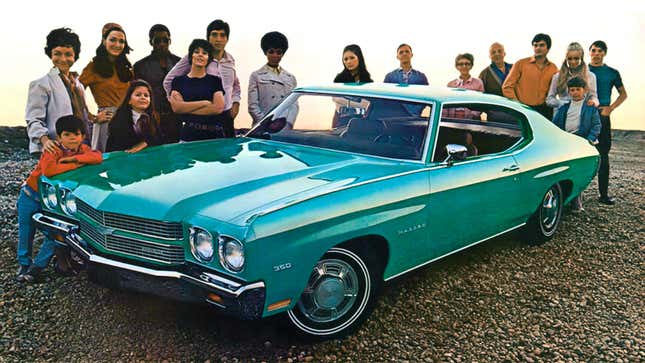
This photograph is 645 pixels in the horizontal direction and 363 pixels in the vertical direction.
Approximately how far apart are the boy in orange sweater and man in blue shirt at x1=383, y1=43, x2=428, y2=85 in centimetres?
442

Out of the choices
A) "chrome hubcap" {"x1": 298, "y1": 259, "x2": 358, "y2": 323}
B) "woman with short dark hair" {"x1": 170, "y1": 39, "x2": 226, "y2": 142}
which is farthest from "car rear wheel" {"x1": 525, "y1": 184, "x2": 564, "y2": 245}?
"woman with short dark hair" {"x1": 170, "y1": 39, "x2": 226, "y2": 142}

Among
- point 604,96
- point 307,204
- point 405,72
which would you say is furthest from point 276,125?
point 604,96

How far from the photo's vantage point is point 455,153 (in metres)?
4.39

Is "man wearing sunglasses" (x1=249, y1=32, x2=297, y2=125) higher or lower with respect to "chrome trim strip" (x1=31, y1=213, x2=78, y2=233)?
higher

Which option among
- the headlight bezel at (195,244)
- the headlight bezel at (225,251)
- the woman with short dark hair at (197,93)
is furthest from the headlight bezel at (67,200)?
the woman with short dark hair at (197,93)

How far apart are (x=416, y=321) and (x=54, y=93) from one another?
11.1 feet

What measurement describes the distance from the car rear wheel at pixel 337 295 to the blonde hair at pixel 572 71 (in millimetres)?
5096

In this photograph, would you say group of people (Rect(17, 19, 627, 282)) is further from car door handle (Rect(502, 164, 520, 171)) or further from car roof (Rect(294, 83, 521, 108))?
car door handle (Rect(502, 164, 520, 171))

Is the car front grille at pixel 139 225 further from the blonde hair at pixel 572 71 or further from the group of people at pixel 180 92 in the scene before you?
the blonde hair at pixel 572 71

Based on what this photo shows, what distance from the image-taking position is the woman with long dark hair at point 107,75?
5531 mm

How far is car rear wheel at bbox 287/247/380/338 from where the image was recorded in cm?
357

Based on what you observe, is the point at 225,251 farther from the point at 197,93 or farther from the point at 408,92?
the point at 197,93

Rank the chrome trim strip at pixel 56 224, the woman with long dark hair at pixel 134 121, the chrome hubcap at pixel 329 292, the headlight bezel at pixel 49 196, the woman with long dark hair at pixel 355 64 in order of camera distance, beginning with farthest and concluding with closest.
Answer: the woman with long dark hair at pixel 355 64
the woman with long dark hair at pixel 134 121
the headlight bezel at pixel 49 196
the chrome trim strip at pixel 56 224
the chrome hubcap at pixel 329 292

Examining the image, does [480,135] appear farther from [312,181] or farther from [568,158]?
[312,181]
